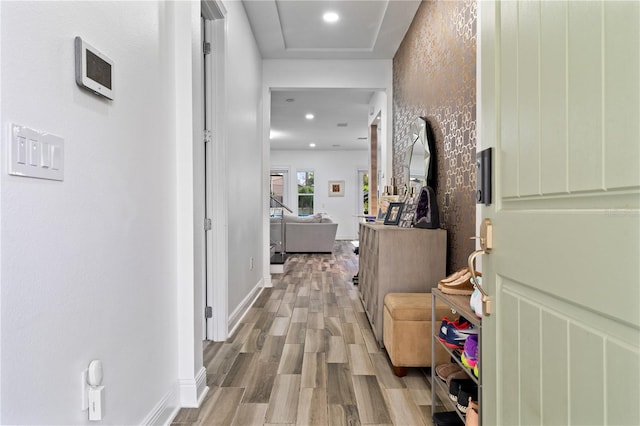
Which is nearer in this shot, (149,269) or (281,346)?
(149,269)

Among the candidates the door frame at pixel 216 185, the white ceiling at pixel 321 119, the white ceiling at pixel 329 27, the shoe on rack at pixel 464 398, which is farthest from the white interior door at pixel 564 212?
the white ceiling at pixel 321 119

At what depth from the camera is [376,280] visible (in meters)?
2.73

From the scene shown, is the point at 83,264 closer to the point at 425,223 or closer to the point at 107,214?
the point at 107,214

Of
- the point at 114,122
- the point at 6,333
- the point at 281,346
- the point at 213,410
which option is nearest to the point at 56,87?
the point at 114,122

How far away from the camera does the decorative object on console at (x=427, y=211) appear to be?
277 centimetres

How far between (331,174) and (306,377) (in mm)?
9783

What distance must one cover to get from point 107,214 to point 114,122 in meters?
0.31

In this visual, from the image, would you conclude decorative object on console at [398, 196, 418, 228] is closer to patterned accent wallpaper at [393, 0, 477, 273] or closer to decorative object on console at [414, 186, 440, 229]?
decorative object on console at [414, 186, 440, 229]

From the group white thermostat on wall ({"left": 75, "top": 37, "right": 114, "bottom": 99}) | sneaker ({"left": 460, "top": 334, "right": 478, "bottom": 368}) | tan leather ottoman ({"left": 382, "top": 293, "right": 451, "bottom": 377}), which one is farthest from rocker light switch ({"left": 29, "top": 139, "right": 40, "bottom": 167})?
tan leather ottoman ({"left": 382, "top": 293, "right": 451, "bottom": 377})

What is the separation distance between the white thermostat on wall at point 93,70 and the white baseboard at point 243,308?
2164 millimetres

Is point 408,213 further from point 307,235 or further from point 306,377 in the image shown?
point 307,235

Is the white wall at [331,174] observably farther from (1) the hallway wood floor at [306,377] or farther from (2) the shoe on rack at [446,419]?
(2) the shoe on rack at [446,419]

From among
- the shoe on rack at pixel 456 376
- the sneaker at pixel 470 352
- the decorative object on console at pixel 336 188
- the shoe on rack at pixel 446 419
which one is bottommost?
the shoe on rack at pixel 446 419

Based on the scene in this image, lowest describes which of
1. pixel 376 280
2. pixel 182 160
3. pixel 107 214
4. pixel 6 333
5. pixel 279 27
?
pixel 376 280
